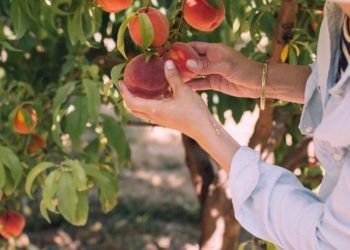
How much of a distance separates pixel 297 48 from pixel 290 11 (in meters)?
0.11

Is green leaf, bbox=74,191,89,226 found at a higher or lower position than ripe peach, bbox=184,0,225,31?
lower

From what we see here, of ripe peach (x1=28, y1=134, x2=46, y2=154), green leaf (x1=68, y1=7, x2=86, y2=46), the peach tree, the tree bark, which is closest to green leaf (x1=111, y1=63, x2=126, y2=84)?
the peach tree

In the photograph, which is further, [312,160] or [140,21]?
[312,160]

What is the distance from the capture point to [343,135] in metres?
1.14

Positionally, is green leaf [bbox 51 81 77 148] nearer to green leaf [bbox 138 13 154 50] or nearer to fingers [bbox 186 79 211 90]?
fingers [bbox 186 79 211 90]

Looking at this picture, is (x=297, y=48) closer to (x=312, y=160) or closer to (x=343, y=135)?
(x=312, y=160)

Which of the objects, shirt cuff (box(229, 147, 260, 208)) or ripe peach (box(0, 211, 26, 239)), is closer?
shirt cuff (box(229, 147, 260, 208))

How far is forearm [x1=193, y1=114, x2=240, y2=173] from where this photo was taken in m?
1.26

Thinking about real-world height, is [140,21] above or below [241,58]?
above

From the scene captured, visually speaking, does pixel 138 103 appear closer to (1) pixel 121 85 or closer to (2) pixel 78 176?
(1) pixel 121 85

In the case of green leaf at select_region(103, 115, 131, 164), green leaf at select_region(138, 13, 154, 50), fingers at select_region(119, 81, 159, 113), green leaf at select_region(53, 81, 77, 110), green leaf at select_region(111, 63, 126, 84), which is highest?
green leaf at select_region(138, 13, 154, 50)

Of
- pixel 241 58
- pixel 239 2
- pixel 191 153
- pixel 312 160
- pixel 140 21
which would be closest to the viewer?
pixel 140 21

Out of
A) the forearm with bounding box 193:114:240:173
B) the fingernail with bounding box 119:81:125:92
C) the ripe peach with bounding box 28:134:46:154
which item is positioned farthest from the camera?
the ripe peach with bounding box 28:134:46:154

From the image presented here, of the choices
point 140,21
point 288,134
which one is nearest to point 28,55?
point 288,134
